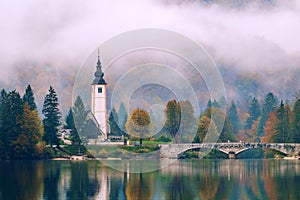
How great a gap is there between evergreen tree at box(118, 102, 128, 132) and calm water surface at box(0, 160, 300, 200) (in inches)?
1224

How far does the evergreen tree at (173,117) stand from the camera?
87250 mm

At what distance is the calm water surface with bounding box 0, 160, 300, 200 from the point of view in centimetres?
4169

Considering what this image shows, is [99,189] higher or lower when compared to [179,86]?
lower

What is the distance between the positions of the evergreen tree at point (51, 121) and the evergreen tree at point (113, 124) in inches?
410

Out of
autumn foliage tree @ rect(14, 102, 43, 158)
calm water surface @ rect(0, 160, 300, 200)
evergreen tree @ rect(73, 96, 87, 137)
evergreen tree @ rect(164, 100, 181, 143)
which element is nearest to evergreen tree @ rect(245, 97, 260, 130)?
evergreen tree @ rect(164, 100, 181, 143)

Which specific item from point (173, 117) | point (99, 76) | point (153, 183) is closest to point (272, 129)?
point (173, 117)

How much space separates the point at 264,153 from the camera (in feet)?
269

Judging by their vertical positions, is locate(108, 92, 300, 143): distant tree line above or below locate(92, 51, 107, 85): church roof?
below

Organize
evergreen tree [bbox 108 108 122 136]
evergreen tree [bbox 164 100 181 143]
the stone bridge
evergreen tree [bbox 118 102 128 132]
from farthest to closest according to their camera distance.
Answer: evergreen tree [bbox 118 102 128 132] < evergreen tree [bbox 108 108 122 136] < evergreen tree [bbox 164 100 181 143] < the stone bridge

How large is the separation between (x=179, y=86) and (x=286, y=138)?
4188cm

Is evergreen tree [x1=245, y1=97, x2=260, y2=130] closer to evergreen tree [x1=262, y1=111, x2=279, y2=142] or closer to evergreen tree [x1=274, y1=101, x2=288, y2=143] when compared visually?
evergreen tree [x1=262, y1=111, x2=279, y2=142]

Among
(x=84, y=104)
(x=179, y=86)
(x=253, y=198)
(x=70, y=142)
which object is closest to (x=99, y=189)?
(x=253, y=198)

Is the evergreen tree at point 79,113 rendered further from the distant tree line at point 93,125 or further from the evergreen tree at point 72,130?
the evergreen tree at point 72,130

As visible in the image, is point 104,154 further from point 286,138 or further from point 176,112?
point 286,138
